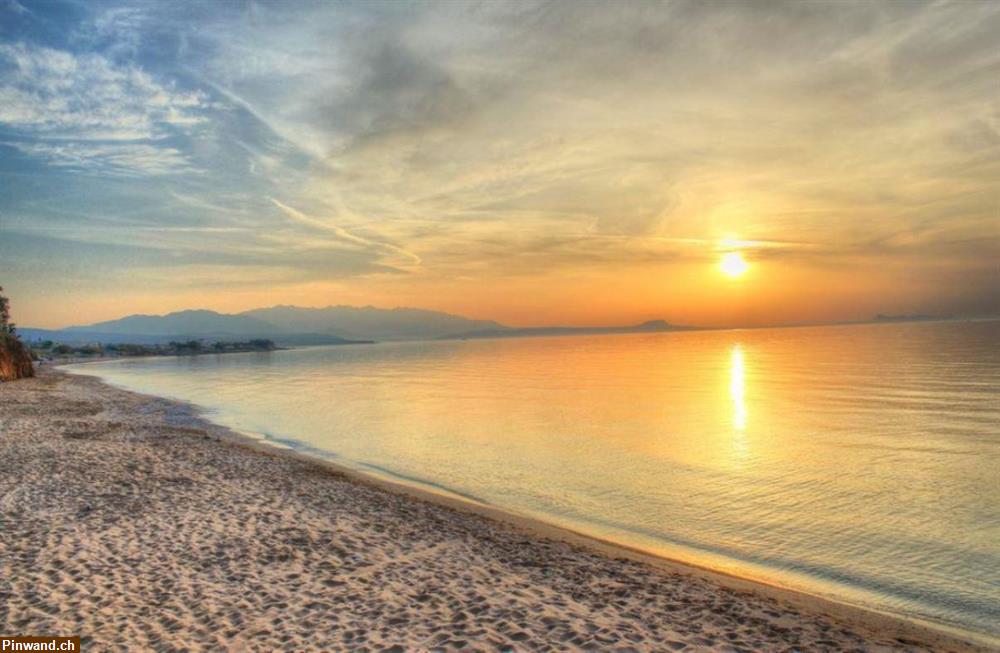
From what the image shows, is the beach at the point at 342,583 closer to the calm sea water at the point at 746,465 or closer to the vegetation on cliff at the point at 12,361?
the calm sea water at the point at 746,465

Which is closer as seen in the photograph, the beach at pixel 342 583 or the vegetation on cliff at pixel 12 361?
the beach at pixel 342 583

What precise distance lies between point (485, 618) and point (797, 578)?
26.2ft

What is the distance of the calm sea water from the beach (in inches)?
88.6

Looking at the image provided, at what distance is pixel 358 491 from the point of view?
66.2ft

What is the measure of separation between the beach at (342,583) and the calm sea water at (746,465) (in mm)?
2251

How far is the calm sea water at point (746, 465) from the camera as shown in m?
14.4

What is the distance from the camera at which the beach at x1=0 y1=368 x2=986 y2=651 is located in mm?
9047

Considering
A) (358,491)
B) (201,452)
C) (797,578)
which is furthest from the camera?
(201,452)

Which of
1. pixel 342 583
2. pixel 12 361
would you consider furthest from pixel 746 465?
pixel 12 361

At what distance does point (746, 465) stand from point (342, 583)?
20.2 meters

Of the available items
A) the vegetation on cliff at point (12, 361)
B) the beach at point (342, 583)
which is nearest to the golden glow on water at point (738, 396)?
the beach at point (342, 583)

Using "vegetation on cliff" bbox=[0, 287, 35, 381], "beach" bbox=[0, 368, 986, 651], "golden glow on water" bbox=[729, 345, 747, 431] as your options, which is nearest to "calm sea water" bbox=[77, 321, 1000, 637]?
"golden glow on water" bbox=[729, 345, 747, 431]

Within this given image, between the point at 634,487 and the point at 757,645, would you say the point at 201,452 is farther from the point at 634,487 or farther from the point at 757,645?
the point at 757,645

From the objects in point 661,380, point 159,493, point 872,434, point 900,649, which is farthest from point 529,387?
point 900,649
